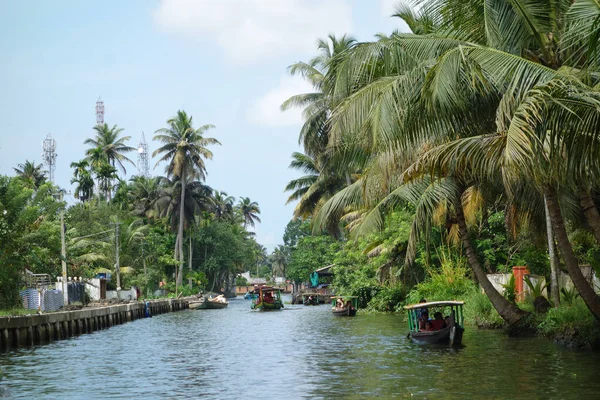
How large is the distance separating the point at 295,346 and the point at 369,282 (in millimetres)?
22878

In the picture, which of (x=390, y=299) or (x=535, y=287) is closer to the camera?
(x=535, y=287)

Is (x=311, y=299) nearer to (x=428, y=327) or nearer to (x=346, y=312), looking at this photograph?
(x=346, y=312)

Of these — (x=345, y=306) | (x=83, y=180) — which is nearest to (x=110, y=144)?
(x=83, y=180)

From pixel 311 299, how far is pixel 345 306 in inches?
1070

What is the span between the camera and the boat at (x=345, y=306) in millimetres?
47156

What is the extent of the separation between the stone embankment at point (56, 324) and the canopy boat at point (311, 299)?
25131 mm

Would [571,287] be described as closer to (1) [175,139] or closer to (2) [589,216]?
(2) [589,216]

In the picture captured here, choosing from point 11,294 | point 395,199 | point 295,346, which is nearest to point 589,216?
point 395,199

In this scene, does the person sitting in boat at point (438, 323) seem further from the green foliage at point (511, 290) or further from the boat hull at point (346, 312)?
the boat hull at point (346, 312)

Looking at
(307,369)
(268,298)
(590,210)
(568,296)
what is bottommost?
(307,369)

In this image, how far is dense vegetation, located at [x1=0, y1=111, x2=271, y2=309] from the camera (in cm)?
5762

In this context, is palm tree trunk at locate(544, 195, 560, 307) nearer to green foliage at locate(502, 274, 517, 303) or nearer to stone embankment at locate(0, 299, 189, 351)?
green foliage at locate(502, 274, 517, 303)

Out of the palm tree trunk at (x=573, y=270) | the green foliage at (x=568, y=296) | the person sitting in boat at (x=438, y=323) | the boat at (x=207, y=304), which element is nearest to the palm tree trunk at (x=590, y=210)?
the palm tree trunk at (x=573, y=270)

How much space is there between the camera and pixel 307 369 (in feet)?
71.4
